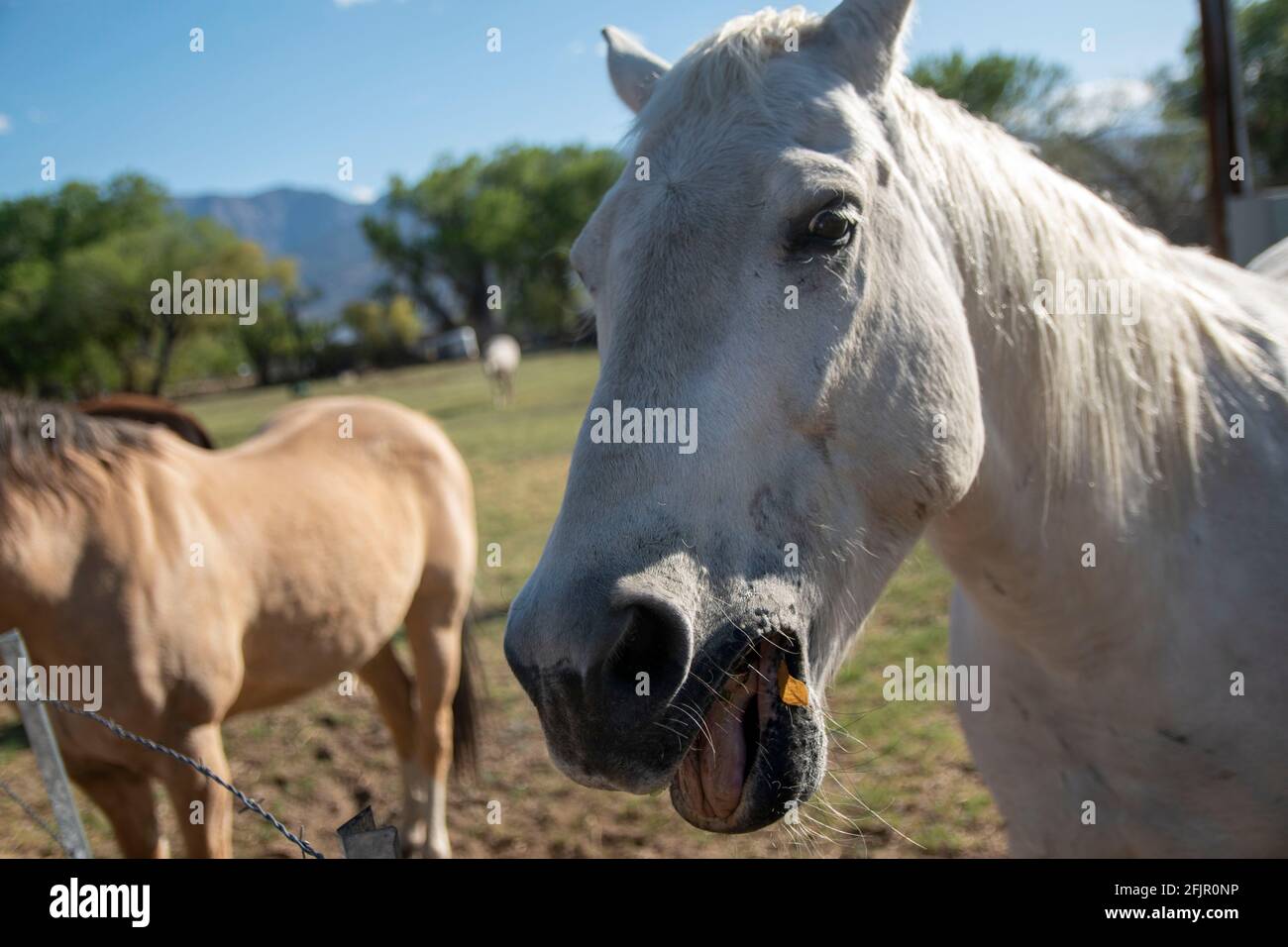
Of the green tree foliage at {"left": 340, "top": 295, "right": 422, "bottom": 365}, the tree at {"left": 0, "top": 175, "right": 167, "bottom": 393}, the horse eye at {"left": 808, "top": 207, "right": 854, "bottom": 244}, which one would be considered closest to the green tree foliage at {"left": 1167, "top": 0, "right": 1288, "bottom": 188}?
the horse eye at {"left": 808, "top": 207, "right": 854, "bottom": 244}

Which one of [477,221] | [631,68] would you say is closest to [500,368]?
[631,68]

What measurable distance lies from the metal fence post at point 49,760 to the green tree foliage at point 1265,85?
45.2ft

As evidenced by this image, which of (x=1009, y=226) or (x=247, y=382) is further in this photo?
(x=247, y=382)

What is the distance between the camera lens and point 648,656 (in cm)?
113

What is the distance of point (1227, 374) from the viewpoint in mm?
1858

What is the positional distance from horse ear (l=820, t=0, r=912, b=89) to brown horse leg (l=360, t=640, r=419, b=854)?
364 centimetres

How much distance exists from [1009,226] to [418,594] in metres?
3.50

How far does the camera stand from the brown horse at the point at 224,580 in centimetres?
280

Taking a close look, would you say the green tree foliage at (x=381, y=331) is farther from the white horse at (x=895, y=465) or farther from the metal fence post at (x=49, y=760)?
the white horse at (x=895, y=465)
